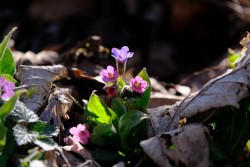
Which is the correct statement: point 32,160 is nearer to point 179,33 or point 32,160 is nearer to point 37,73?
point 37,73

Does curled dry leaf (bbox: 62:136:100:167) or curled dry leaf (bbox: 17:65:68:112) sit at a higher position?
curled dry leaf (bbox: 17:65:68:112)

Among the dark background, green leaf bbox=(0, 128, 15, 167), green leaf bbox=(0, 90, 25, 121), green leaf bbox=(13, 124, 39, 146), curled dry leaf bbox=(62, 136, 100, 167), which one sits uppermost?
green leaf bbox=(0, 90, 25, 121)

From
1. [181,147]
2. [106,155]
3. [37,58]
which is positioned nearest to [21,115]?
[106,155]

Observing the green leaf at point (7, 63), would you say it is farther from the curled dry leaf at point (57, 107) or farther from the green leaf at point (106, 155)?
the green leaf at point (106, 155)

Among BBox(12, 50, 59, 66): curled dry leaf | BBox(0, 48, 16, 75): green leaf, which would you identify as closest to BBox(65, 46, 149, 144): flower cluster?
BBox(0, 48, 16, 75): green leaf

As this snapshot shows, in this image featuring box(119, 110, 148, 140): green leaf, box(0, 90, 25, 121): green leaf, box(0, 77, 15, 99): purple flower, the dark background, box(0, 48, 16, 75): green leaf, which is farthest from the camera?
the dark background

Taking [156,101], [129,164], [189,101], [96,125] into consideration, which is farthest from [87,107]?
[156,101]

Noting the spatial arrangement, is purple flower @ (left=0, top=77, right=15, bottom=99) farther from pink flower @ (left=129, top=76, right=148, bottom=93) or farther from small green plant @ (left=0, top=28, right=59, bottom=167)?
pink flower @ (left=129, top=76, right=148, bottom=93)
